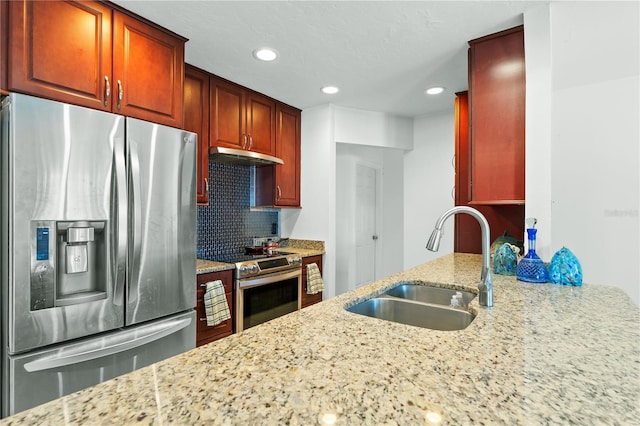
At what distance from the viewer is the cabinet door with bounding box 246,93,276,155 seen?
2.87 meters

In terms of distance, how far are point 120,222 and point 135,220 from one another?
8 centimetres

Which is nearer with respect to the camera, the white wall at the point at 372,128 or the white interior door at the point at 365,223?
the white wall at the point at 372,128

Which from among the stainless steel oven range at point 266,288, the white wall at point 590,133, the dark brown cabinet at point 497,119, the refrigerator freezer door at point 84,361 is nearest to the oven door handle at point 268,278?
the stainless steel oven range at point 266,288

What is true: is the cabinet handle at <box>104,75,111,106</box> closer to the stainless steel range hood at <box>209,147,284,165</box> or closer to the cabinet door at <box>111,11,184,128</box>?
the cabinet door at <box>111,11,184,128</box>

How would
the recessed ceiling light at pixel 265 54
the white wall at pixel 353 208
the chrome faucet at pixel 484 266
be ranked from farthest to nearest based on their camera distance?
the white wall at pixel 353 208
the recessed ceiling light at pixel 265 54
the chrome faucet at pixel 484 266

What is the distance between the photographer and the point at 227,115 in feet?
A: 8.73

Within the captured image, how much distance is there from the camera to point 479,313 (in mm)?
1036

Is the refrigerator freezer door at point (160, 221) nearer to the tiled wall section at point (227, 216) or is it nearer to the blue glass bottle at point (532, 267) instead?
the tiled wall section at point (227, 216)

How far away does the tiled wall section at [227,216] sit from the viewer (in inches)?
112

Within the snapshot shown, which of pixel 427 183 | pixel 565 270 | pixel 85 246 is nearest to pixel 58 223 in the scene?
pixel 85 246

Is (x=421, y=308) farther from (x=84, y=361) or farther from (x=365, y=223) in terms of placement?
(x=365, y=223)

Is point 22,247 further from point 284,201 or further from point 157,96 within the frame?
point 284,201

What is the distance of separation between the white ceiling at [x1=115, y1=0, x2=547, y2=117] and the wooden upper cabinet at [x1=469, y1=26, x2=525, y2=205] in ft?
0.40

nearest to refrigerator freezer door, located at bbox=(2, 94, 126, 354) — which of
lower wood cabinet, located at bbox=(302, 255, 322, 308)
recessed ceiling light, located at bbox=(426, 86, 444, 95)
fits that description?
lower wood cabinet, located at bbox=(302, 255, 322, 308)
